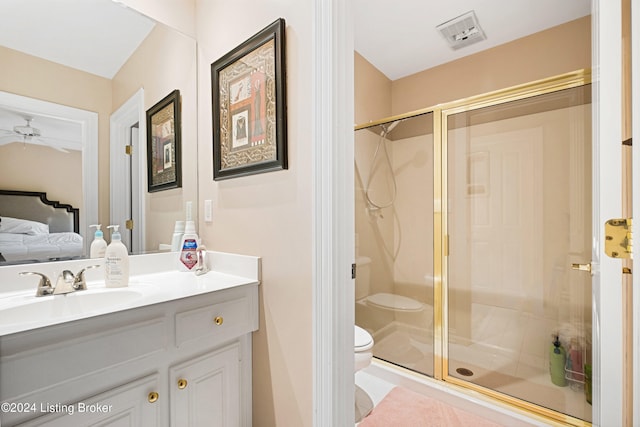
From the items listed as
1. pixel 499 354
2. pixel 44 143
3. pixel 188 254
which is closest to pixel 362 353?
pixel 188 254

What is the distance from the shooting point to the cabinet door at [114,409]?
2.43ft

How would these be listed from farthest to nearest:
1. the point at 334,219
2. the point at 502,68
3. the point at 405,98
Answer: the point at 405,98
the point at 502,68
the point at 334,219

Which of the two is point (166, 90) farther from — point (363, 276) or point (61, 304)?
point (363, 276)

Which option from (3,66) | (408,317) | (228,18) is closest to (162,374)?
(3,66)

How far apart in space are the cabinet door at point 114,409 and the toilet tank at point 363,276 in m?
1.70

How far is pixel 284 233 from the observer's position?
43.8 inches

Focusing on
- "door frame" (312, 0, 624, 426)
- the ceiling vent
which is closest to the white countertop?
"door frame" (312, 0, 624, 426)

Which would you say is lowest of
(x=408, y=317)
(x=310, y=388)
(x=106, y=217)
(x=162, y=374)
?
(x=408, y=317)

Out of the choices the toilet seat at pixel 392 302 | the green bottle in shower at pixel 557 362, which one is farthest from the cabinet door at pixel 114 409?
the green bottle in shower at pixel 557 362

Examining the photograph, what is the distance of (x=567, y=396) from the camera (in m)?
1.60

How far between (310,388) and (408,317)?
150 cm

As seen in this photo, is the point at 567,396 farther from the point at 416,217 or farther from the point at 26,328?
the point at 26,328

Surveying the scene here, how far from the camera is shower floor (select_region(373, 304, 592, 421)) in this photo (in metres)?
1.68

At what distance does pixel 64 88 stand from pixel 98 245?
684 mm
